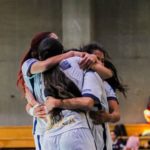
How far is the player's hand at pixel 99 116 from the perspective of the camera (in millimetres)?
2550

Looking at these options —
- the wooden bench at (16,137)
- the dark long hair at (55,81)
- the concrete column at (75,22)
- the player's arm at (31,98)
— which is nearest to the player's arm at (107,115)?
the dark long hair at (55,81)

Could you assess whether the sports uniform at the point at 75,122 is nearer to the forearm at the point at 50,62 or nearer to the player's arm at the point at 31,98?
the forearm at the point at 50,62

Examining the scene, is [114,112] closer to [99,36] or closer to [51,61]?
[51,61]

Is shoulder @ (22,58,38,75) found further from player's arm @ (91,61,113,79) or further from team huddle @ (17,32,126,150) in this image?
player's arm @ (91,61,113,79)

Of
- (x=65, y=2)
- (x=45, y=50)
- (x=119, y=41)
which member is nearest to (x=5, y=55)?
(x=65, y=2)

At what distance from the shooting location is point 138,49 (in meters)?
11.4

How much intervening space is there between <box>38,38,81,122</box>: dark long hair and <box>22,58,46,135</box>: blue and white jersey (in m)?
0.33

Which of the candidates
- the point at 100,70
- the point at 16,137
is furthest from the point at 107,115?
the point at 16,137

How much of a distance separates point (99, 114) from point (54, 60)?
0.34 meters

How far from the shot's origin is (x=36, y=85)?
3021 millimetres

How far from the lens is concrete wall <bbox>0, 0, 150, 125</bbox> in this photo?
1130 centimetres

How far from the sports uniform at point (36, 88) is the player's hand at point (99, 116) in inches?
17.6

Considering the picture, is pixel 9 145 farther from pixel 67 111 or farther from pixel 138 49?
pixel 67 111

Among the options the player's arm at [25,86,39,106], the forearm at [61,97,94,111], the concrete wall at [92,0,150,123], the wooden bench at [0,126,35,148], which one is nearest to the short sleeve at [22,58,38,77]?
the player's arm at [25,86,39,106]
